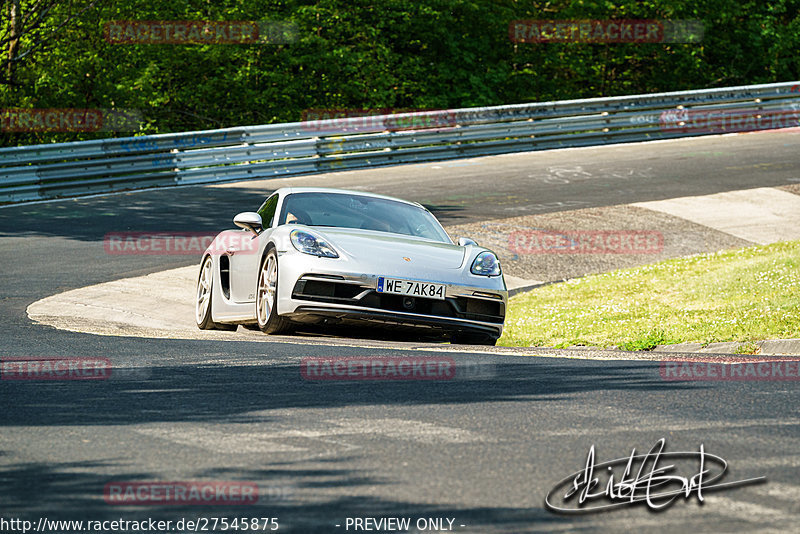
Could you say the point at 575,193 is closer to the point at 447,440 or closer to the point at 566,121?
the point at 566,121

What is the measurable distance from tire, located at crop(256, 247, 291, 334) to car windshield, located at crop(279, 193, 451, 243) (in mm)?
656

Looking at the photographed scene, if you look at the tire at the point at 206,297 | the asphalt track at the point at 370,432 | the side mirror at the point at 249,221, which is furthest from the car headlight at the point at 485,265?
the tire at the point at 206,297

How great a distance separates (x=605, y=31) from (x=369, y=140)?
14.1 meters

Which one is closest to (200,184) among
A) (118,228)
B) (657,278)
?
(118,228)

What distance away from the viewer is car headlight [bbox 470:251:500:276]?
9.26m

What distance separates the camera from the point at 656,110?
2738 centimetres

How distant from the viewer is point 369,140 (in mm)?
24641

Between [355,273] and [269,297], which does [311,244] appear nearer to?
[355,273]

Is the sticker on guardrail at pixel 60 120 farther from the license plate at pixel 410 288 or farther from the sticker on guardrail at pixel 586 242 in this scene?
the license plate at pixel 410 288

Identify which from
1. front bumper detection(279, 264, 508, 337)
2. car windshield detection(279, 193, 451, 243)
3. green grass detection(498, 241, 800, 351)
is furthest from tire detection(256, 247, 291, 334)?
green grass detection(498, 241, 800, 351)

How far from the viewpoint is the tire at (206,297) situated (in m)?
10.9

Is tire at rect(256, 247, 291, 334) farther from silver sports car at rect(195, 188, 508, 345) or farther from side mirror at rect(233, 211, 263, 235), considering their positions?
side mirror at rect(233, 211, 263, 235)

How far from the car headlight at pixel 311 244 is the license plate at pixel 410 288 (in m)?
0.47

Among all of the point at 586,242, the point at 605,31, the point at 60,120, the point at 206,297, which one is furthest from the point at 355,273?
the point at 605,31
